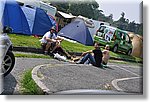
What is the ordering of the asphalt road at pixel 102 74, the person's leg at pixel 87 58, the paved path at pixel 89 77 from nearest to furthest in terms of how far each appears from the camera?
the asphalt road at pixel 102 74, the paved path at pixel 89 77, the person's leg at pixel 87 58

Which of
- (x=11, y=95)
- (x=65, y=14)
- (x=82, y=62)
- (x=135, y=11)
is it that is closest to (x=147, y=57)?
(x=135, y=11)

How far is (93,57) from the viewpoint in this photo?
2938 mm

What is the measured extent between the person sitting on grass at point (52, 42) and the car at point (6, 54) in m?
0.30

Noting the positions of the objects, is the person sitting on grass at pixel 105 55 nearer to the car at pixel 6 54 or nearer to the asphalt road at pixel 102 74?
the asphalt road at pixel 102 74

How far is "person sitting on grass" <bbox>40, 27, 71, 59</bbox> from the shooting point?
282 centimetres

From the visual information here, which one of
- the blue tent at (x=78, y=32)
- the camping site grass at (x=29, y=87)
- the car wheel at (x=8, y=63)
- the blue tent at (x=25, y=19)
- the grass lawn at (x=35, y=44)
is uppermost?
the blue tent at (x=25, y=19)

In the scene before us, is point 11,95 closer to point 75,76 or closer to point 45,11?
point 75,76

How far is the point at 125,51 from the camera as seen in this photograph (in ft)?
9.93

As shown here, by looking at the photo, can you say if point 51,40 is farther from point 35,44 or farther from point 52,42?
point 35,44

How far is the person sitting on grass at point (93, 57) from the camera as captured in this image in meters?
2.91

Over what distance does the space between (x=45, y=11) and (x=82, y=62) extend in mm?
568

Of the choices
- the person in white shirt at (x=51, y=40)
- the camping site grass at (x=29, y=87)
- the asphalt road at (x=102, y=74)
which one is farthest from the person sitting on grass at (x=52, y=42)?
the camping site grass at (x=29, y=87)

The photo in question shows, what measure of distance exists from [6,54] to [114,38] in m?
1.02

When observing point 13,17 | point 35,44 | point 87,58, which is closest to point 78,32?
point 87,58
